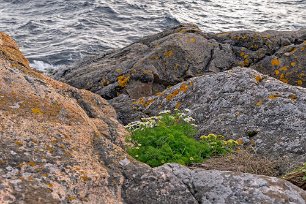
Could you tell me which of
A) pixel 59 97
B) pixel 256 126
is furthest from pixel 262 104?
pixel 59 97

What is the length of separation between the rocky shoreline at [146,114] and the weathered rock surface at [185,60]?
0.03 metres

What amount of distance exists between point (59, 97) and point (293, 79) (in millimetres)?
6366

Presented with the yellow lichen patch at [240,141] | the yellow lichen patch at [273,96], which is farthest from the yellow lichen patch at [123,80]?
the yellow lichen patch at [240,141]

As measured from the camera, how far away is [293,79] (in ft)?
34.0

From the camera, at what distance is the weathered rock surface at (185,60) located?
34.5ft

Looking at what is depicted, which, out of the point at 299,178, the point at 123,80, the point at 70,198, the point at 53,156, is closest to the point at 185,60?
the point at 123,80

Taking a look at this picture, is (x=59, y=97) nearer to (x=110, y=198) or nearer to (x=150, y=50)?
(x=110, y=198)

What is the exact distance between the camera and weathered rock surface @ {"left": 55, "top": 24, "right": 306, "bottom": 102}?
1051cm

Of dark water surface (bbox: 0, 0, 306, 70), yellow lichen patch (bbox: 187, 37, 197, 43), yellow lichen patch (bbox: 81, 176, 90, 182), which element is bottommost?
dark water surface (bbox: 0, 0, 306, 70)

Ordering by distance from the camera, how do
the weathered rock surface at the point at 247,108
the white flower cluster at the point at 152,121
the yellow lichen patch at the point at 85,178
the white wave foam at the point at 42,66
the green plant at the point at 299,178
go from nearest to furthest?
the yellow lichen patch at the point at 85,178 < the green plant at the point at 299,178 < the weathered rock surface at the point at 247,108 < the white flower cluster at the point at 152,121 < the white wave foam at the point at 42,66

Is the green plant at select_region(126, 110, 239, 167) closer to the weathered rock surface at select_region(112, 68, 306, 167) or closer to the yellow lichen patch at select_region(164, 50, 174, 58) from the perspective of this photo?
the weathered rock surface at select_region(112, 68, 306, 167)

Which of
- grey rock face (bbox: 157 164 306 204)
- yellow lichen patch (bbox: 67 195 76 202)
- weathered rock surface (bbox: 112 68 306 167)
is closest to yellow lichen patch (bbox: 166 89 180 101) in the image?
weathered rock surface (bbox: 112 68 306 167)

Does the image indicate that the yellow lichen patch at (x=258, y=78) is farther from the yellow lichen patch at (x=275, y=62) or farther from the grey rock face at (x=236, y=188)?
the grey rock face at (x=236, y=188)

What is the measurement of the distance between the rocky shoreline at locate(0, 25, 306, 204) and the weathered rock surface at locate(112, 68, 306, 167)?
0.02 m
